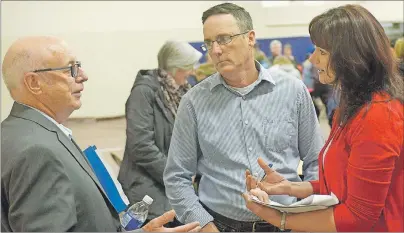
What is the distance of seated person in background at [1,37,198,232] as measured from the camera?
1.41 meters

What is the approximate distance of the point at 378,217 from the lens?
143 cm

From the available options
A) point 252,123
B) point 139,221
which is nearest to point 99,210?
point 139,221

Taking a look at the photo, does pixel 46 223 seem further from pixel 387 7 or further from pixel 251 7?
pixel 387 7

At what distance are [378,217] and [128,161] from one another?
1839 millimetres

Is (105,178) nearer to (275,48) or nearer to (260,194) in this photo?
(260,194)

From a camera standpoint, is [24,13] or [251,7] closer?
[24,13]

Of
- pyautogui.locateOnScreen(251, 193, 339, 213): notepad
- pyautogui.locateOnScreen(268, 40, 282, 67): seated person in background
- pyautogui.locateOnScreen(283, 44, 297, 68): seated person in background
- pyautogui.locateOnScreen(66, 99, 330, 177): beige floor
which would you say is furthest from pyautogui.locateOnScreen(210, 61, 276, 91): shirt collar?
pyautogui.locateOnScreen(268, 40, 282, 67): seated person in background

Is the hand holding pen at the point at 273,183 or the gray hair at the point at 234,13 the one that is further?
the gray hair at the point at 234,13

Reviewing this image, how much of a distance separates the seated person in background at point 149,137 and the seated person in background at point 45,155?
115 centimetres

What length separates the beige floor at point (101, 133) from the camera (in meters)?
6.53

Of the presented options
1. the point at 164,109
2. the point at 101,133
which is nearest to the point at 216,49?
the point at 164,109

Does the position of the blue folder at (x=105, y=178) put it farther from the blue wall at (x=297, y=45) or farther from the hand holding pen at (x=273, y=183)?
the blue wall at (x=297, y=45)

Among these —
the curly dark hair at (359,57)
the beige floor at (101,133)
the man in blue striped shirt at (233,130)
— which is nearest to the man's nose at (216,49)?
the man in blue striped shirt at (233,130)

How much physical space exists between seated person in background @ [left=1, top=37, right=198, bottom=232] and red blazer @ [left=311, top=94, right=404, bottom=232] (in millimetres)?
586
